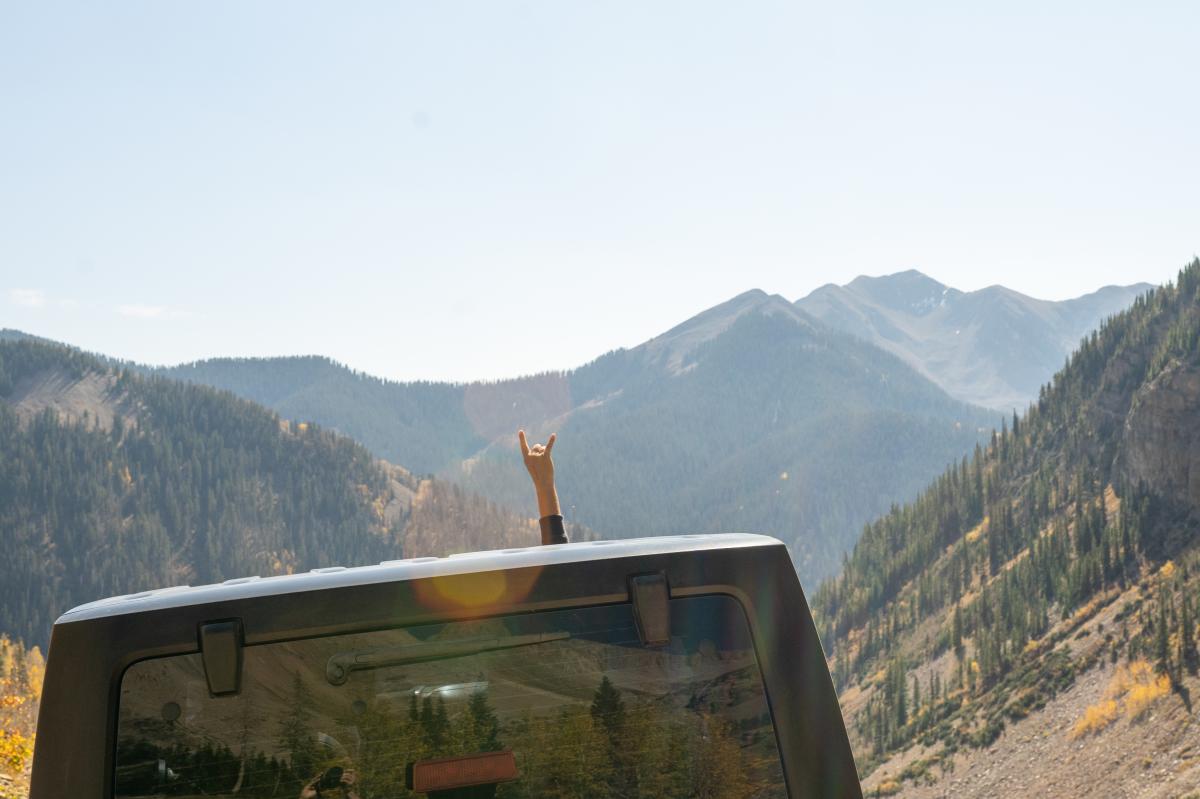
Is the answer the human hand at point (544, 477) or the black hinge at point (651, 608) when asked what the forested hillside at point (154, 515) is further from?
Answer: the black hinge at point (651, 608)

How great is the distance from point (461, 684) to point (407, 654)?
131mm

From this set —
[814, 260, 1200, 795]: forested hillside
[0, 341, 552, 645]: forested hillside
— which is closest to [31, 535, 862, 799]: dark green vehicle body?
[814, 260, 1200, 795]: forested hillside

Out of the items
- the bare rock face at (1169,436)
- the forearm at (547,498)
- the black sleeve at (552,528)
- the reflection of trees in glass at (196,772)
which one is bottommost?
the bare rock face at (1169,436)

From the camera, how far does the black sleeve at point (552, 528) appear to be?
5.03 meters

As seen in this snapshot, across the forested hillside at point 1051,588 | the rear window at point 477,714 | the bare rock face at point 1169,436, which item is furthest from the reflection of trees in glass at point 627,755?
the bare rock face at point 1169,436

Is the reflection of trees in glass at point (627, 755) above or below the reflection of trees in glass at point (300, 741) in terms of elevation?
below

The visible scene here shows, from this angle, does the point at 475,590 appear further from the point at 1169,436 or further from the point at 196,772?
the point at 1169,436

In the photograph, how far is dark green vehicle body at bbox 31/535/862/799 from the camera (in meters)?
2.21

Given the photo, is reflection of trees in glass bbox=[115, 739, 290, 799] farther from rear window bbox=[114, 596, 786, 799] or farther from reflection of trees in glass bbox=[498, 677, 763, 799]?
reflection of trees in glass bbox=[498, 677, 763, 799]

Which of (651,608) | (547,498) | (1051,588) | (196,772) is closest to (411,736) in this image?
(196,772)

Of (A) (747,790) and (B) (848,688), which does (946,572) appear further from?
(A) (747,790)

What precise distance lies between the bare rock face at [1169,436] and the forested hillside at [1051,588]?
0.15 m

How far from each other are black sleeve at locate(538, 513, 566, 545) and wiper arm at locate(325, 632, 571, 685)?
2646 millimetres

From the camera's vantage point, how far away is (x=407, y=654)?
2279 millimetres
